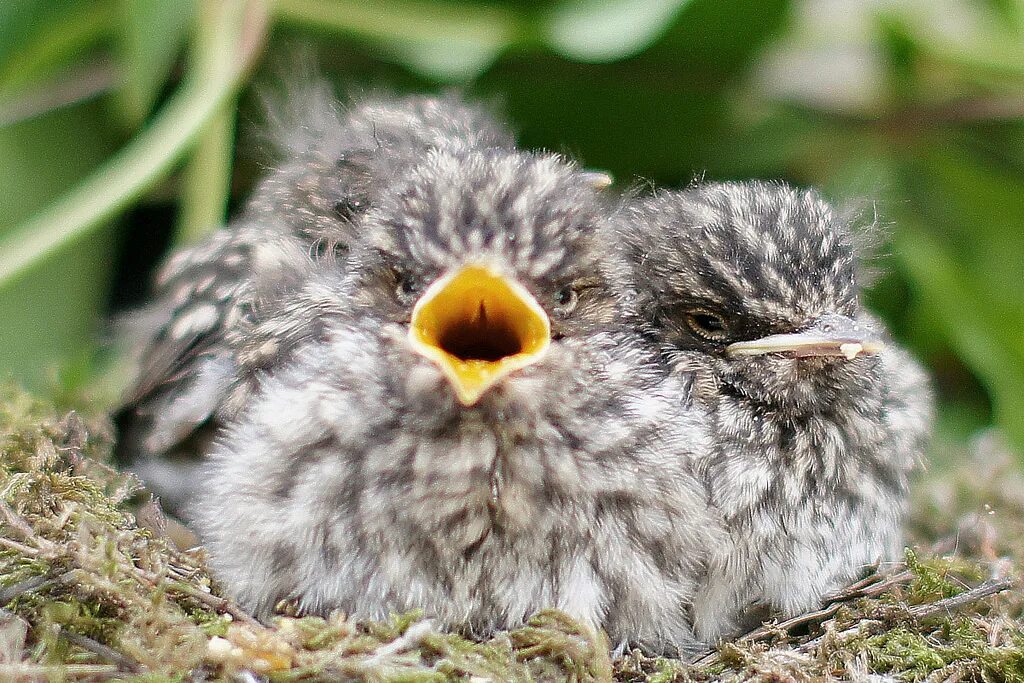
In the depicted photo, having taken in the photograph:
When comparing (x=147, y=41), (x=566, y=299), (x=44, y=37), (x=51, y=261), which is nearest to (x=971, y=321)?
(x=566, y=299)

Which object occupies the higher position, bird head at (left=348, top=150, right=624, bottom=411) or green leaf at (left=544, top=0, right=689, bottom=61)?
green leaf at (left=544, top=0, right=689, bottom=61)

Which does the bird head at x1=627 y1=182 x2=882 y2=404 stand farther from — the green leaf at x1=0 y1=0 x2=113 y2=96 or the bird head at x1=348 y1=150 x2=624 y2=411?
the green leaf at x1=0 y1=0 x2=113 y2=96

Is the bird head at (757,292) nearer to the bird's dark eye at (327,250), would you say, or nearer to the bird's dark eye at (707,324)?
the bird's dark eye at (707,324)

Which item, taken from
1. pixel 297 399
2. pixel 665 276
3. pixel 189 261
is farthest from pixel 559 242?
pixel 189 261

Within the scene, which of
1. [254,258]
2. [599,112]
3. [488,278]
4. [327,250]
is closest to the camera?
[488,278]

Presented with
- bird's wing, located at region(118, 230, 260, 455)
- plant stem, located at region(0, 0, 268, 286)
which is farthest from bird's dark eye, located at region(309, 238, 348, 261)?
plant stem, located at region(0, 0, 268, 286)

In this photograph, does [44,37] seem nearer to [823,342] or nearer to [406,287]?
[406,287]

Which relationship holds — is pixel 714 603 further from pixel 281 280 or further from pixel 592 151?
pixel 592 151
